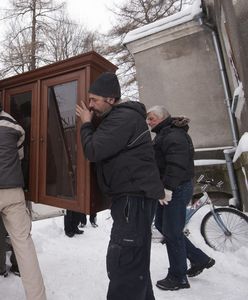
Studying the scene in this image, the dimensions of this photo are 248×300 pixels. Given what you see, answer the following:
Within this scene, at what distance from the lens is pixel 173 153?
3.46 m

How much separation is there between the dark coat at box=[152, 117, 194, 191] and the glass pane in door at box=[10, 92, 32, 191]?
51.9 inches

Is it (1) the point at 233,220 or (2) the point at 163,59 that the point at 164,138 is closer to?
(1) the point at 233,220

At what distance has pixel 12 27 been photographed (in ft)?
56.7

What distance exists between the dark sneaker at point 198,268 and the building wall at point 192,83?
4.78 metres

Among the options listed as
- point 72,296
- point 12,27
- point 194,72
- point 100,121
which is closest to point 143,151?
point 100,121

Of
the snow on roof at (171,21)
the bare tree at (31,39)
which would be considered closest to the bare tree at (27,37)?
the bare tree at (31,39)

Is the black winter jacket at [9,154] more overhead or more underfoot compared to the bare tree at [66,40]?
more underfoot

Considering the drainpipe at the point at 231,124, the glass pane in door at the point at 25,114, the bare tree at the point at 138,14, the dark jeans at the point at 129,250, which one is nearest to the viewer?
the dark jeans at the point at 129,250

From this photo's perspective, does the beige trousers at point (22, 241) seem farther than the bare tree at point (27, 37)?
No

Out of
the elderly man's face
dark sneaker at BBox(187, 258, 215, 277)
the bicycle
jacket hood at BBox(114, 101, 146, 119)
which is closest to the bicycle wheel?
the bicycle

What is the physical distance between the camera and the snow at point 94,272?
335cm

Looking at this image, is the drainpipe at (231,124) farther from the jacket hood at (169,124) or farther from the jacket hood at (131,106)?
the jacket hood at (131,106)

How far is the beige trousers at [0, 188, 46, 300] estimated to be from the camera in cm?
272

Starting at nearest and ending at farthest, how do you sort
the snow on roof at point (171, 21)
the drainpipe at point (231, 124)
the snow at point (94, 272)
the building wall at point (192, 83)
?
the snow at point (94, 272)
the drainpipe at point (231, 124)
the snow on roof at point (171, 21)
the building wall at point (192, 83)
